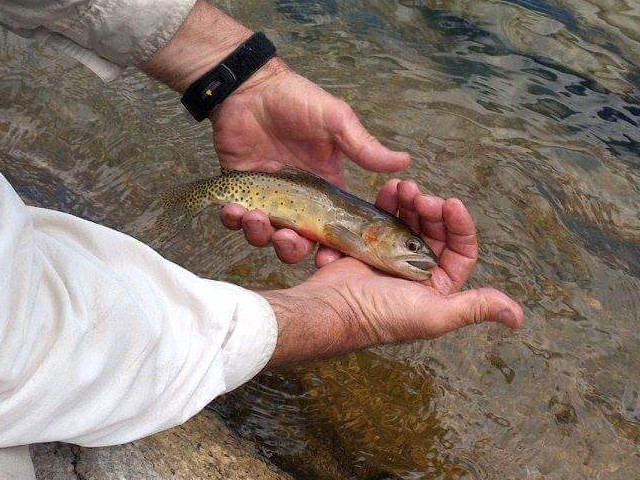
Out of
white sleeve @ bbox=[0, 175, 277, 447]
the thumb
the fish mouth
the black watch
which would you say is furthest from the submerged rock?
the black watch

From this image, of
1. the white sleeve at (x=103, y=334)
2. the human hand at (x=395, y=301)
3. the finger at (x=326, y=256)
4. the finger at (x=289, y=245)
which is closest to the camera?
the white sleeve at (x=103, y=334)

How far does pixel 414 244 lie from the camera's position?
3.87 m

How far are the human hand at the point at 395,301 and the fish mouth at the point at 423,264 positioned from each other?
0.15 ft

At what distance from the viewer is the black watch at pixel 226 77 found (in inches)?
156

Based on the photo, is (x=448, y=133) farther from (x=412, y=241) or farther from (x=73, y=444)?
(x=73, y=444)

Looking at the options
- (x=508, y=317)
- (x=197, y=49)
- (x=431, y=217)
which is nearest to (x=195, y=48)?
(x=197, y=49)

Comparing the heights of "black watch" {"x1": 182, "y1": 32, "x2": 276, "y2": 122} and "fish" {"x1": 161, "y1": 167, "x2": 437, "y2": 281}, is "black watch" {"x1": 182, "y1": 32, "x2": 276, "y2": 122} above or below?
above

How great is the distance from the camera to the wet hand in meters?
3.77

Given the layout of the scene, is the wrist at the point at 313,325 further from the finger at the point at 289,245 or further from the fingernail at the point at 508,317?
the fingernail at the point at 508,317

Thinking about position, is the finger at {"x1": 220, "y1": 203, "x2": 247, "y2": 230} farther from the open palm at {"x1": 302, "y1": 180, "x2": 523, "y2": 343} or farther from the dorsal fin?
the open palm at {"x1": 302, "y1": 180, "x2": 523, "y2": 343}

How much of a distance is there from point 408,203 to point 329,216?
45 cm

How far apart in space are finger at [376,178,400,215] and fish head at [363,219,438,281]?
185 mm

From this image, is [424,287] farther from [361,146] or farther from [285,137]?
[285,137]

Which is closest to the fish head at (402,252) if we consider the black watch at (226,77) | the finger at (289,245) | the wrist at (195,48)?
the finger at (289,245)
